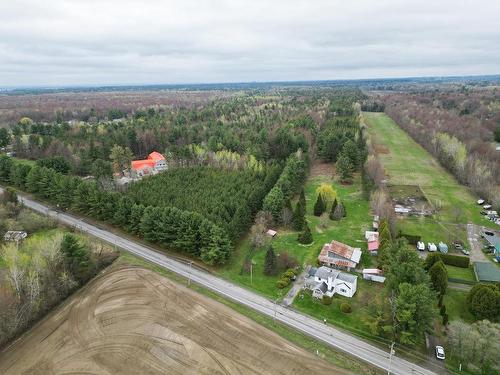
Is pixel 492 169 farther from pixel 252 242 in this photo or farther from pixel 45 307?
pixel 45 307

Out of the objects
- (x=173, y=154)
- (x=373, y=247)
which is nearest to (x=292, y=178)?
(x=373, y=247)

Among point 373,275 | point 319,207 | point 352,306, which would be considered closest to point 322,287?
point 352,306

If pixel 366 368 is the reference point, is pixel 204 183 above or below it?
above

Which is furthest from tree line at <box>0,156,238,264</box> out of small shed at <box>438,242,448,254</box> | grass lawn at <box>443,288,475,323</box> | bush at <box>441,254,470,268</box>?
small shed at <box>438,242,448,254</box>

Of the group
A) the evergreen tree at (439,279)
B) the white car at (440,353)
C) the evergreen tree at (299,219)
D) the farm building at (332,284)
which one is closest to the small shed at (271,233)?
the evergreen tree at (299,219)

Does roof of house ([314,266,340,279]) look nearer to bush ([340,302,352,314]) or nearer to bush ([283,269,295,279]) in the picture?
bush ([283,269,295,279])

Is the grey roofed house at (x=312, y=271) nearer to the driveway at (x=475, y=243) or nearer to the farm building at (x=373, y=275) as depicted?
the farm building at (x=373, y=275)

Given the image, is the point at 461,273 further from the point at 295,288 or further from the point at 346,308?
the point at 295,288
